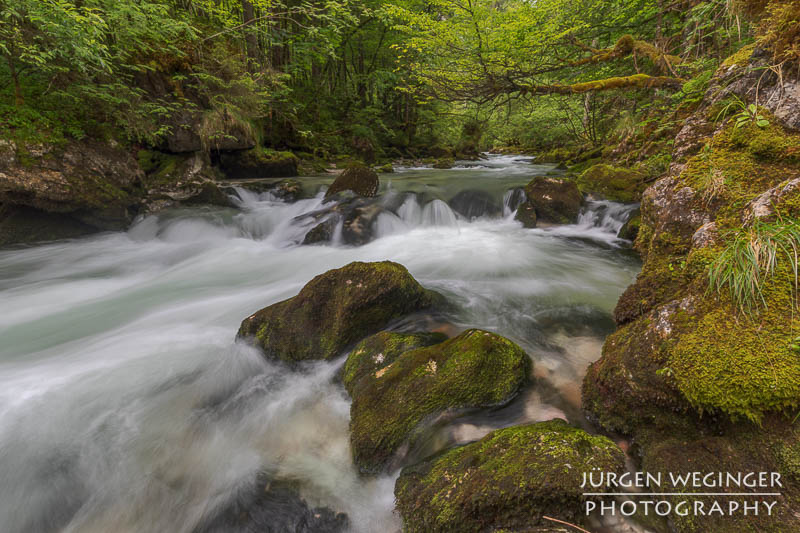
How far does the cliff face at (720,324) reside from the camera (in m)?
1.45

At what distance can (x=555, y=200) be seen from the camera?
295 inches

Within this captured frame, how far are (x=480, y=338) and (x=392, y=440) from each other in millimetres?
937

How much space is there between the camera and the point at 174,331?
4.24 m

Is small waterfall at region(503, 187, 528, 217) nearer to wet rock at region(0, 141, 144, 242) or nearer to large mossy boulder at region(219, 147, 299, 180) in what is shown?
large mossy boulder at region(219, 147, 299, 180)

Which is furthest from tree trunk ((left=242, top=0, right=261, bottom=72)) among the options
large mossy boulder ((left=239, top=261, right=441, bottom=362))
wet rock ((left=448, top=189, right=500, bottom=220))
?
large mossy boulder ((left=239, top=261, right=441, bottom=362))

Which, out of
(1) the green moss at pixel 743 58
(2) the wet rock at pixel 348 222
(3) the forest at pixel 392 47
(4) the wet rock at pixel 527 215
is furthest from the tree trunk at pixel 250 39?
(1) the green moss at pixel 743 58

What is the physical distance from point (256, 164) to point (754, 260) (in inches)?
464

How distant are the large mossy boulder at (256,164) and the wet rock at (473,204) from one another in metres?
5.99

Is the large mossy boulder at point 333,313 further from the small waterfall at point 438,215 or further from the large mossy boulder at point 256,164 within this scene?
the large mossy boulder at point 256,164

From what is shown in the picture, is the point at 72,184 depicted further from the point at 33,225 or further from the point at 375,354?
the point at 375,354

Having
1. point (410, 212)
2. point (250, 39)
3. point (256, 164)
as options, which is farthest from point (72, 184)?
point (250, 39)

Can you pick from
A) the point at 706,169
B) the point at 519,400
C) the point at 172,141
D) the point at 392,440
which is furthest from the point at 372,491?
the point at 172,141

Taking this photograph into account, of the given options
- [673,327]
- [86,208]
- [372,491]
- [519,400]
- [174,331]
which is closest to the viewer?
[673,327]

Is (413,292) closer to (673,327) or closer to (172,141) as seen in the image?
(673,327)
